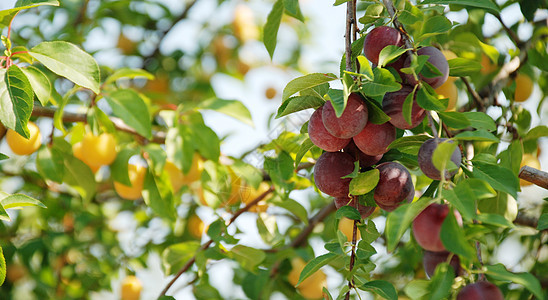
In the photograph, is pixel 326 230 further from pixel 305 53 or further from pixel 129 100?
pixel 305 53

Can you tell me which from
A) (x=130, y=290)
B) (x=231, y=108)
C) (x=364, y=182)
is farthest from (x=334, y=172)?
(x=130, y=290)

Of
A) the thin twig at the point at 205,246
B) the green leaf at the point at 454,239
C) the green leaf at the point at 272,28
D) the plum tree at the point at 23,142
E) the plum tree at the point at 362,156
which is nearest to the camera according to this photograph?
the green leaf at the point at 454,239

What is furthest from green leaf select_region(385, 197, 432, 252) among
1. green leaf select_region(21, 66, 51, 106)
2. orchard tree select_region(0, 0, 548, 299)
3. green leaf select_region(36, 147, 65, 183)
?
green leaf select_region(36, 147, 65, 183)

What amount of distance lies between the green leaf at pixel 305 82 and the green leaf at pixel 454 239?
25 centimetres

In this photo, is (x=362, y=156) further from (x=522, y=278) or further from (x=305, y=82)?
(x=522, y=278)

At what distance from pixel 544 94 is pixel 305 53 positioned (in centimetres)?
125

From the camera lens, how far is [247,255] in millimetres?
1121

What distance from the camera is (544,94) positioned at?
129cm

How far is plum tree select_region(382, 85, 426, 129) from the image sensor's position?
2.05 feet

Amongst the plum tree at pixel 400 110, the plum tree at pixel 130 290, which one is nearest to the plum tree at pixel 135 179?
the plum tree at pixel 130 290

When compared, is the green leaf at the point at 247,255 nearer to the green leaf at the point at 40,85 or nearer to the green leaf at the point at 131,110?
the green leaf at the point at 131,110

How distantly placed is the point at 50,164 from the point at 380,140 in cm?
84

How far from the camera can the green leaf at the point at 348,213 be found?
0.65 m

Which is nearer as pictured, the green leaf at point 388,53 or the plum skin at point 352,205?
the green leaf at point 388,53
